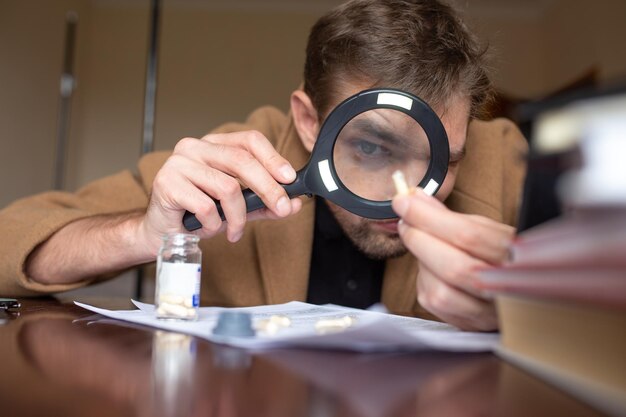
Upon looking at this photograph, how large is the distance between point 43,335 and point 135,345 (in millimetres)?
138

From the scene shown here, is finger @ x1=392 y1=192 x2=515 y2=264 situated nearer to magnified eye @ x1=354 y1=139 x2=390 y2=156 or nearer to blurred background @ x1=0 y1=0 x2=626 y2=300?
magnified eye @ x1=354 y1=139 x2=390 y2=156

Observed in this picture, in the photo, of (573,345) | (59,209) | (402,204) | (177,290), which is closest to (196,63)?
(59,209)

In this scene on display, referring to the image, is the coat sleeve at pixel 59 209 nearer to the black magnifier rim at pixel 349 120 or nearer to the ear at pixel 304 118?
the ear at pixel 304 118

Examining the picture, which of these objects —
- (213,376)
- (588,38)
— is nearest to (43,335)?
(213,376)

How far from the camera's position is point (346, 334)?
620mm

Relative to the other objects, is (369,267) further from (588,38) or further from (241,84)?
(241,84)

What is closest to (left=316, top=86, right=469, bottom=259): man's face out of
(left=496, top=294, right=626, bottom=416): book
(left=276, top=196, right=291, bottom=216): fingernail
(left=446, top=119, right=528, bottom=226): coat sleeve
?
(left=276, top=196, right=291, bottom=216): fingernail

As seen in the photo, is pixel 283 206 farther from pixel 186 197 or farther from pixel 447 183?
pixel 447 183

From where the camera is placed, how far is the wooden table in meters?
0.45

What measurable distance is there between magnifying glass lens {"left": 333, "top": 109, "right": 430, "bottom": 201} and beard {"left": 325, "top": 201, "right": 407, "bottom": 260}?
0.26 meters

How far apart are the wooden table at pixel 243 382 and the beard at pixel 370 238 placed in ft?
2.35

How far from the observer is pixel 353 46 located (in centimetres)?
143

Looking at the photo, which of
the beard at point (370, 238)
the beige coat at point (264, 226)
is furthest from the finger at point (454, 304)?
the beige coat at point (264, 226)

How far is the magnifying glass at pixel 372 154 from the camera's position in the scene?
103 centimetres
